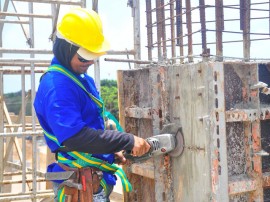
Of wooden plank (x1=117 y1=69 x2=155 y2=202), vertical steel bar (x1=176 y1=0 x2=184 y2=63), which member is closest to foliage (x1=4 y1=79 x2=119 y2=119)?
vertical steel bar (x1=176 y1=0 x2=184 y2=63)

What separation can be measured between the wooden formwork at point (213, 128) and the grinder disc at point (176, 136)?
0.04 m

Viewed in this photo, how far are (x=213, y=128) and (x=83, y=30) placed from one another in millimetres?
1134

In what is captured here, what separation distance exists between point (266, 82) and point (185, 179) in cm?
101

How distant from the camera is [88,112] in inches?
118

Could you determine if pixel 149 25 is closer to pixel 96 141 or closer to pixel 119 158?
pixel 119 158

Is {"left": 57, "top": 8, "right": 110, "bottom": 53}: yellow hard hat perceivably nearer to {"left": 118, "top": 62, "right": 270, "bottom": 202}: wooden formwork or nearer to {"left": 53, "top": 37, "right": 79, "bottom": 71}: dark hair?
{"left": 53, "top": 37, "right": 79, "bottom": 71}: dark hair

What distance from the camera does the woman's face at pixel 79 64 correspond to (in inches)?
115

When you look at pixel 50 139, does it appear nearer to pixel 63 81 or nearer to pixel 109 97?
pixel 63 81

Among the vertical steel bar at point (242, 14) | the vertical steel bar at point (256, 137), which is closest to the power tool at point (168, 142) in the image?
the vertical steel bar at point (256, 137)

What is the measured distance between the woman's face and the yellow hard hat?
10 centimetres

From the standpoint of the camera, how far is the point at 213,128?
287cm

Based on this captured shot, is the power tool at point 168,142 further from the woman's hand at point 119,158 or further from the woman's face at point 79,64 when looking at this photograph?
the woman's face at point 79,64

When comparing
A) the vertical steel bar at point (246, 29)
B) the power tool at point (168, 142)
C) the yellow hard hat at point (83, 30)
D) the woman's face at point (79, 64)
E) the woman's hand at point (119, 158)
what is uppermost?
the vertical steel bar at point (246, 29)

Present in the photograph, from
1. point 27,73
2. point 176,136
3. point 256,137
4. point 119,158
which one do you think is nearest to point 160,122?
point 176,136
